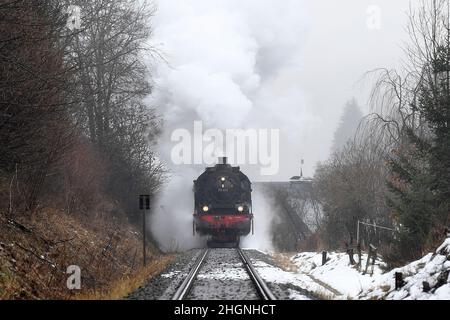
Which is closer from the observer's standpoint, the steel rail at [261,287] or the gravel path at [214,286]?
the steel rail at [261,287]

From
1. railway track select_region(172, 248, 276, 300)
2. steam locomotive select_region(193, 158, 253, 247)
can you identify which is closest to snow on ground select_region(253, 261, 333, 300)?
railway track select_region(172, 248, 276, 300)

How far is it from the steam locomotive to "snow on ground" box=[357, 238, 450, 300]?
48.8ft

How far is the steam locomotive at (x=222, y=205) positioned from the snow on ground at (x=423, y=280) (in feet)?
48.8

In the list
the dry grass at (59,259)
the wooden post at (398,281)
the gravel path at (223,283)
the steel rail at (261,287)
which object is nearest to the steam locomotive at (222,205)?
the dry grass at (59,259)

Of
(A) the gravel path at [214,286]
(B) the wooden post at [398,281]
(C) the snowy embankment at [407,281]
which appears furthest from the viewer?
(A) the gravel path at [214,286]

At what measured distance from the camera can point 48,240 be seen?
11430mm

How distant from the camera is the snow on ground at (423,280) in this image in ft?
22.6

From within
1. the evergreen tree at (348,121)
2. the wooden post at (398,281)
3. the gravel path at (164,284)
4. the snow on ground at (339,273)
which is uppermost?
the evergreen tree at (348,121)

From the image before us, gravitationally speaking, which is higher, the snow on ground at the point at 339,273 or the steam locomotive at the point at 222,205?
the steam locomotive at the point at 222,205

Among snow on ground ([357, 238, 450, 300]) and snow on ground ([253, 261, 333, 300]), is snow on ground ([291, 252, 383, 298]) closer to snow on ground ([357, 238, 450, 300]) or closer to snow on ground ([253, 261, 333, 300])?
snow on ground ([253, 261, 333, 300])

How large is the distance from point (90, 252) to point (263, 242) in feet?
77.8

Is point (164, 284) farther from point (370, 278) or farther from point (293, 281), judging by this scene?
point (370, 278)

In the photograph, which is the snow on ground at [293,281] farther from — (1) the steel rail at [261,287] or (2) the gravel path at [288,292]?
(1) the steel rail at [261,287]

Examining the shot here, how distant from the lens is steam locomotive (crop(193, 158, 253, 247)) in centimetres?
2358
